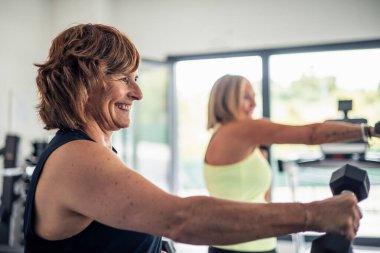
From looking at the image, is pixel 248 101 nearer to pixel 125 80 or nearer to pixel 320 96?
pixel 125 80

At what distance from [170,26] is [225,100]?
8.56 feet

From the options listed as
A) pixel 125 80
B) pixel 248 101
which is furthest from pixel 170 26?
pixel 125 80

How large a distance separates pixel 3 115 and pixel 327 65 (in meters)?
3.05

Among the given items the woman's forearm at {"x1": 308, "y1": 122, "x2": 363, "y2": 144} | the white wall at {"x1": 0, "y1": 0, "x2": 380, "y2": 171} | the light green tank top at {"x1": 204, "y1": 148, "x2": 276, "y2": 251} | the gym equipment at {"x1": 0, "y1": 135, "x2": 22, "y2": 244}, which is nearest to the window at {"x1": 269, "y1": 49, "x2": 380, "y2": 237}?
the white wall at {"x1": 0, "y1": 0, "x2": 380, "y2": 171}

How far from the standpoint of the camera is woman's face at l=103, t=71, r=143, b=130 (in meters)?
0.81

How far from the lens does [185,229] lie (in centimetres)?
63

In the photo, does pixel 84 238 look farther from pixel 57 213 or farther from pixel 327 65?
pixel 327 65

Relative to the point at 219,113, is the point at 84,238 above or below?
below

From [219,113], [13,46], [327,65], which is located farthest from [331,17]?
[13,46]

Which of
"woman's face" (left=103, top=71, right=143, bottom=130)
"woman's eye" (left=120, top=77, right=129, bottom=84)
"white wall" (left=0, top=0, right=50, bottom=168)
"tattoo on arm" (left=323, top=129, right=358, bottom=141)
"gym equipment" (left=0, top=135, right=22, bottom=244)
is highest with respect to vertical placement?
"white wall" (left=0, top=0, right=50, bottom=168)

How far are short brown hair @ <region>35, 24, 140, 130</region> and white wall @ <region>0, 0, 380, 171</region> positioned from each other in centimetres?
311

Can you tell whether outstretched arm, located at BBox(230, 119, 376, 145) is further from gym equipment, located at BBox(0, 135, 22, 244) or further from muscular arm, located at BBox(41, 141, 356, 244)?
gym equipment, located at BBox(0, 135, 22, 244)

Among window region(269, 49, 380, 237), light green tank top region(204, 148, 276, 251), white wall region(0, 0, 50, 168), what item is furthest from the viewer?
white wall region(0, 0, 50, 168)

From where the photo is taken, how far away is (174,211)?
628mm
